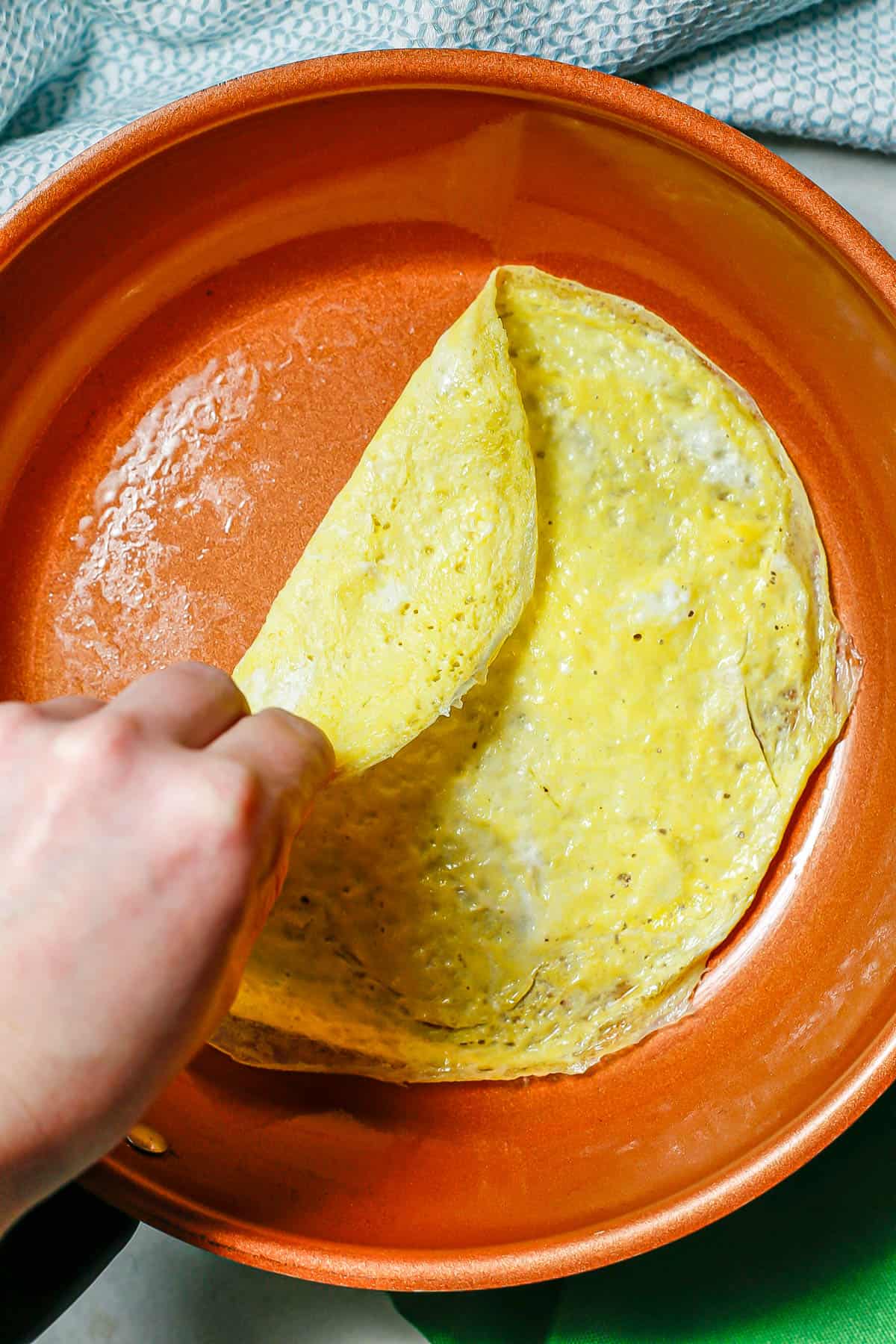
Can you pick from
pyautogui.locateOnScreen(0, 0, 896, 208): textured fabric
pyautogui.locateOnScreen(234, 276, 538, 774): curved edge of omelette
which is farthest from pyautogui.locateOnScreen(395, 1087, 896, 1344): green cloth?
pyautogui.locateOnScreen(0, 0, 896, 208): textured fabric

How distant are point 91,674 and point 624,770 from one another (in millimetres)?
619

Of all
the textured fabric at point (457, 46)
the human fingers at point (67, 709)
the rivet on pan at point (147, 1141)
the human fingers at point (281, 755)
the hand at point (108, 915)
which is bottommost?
the rivet on pan at point (147, 1141)

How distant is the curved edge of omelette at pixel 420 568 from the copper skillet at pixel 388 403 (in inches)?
7.9

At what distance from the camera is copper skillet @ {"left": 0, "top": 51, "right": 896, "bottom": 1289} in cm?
112

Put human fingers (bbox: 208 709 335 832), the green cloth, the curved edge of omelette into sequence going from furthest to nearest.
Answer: the green cloth, the curved edge of omelette, human fingers (bbox: 208 709 335 832)

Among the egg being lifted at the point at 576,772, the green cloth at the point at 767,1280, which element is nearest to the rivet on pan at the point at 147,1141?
the egg being lifted at the point at 576,772

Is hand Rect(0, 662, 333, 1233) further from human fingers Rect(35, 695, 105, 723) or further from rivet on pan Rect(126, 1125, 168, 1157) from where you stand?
rivet on pan Rect(126, 1125, 168, 1157)

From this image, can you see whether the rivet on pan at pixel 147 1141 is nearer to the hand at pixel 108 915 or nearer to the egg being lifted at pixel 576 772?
the egg being lifted at pixel 576 772

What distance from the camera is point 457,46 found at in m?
1.27

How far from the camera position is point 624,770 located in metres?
1.13

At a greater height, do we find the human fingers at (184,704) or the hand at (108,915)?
the human fingers at (184,704)

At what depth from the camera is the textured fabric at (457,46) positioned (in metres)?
1.27

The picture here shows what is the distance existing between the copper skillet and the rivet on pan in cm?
1

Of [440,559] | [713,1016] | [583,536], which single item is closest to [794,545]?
[583,536]
